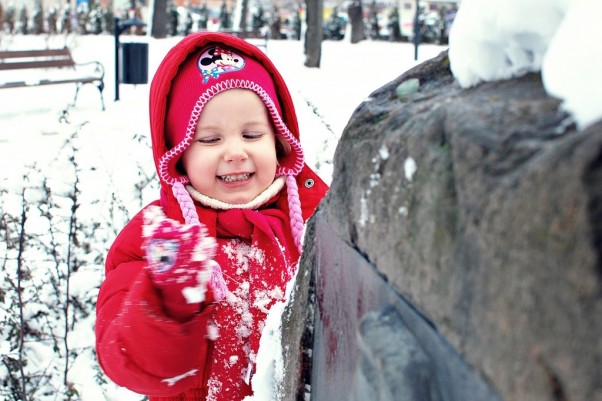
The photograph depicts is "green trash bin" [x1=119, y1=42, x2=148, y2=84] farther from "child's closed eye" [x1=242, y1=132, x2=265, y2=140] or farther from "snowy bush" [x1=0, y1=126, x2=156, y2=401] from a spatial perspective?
"child's closed eye" [x1=242, y1=132, x2=265, y2=140]

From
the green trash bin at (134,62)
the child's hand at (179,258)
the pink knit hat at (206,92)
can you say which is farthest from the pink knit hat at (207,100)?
the green trash bin at (134,62)

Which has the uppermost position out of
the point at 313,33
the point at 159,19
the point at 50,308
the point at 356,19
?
the point at 356,19

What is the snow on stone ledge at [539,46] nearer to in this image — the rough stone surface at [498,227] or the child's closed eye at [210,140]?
the rough stone surface at [498,227]

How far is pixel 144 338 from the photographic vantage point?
4.85ft

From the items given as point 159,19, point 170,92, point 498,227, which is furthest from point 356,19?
point 498,227

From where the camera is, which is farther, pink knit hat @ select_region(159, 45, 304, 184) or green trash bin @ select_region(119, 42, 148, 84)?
green trash bin @ select_region(119, 42, 148, 84)

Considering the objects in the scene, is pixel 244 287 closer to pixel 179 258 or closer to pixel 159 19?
pixel 179 258

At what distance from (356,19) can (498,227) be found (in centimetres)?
1959

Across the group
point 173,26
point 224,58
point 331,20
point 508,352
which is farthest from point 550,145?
point 331,20

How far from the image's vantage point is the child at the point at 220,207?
5.34ft

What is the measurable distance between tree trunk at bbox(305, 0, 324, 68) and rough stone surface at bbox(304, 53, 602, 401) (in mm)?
12770

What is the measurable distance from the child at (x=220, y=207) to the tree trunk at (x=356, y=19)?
711 inches

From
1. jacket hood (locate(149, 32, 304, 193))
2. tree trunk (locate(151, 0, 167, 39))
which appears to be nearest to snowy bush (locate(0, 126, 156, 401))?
jacket hood (locate(149, 32, 304, 193))

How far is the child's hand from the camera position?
4.37ft
